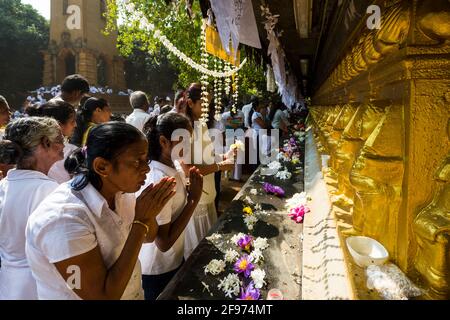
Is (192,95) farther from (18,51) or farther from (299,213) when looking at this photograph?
(18,51)

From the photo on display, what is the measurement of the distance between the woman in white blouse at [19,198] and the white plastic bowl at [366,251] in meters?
1.51

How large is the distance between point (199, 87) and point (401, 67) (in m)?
2.32

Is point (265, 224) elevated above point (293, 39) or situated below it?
below

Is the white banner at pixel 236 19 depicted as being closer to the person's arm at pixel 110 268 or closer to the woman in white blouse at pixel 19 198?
the woman in white blouse at pixel 19 198

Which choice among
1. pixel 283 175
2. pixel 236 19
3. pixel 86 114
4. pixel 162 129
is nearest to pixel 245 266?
pixel 162 129

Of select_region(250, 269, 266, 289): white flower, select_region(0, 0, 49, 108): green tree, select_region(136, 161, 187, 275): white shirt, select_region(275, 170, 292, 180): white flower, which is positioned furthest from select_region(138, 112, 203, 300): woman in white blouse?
select_region(0, 0, 49, 108): green tree

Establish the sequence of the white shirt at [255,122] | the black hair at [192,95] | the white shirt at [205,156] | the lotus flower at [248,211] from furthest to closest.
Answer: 1. the white shirt at [255,122]
2. the black hair at [192,95]
3. the white shirt at [205,156]
4. the lotus flower at [248,211]

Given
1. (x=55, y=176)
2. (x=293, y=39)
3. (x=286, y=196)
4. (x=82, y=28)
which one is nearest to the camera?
(x=55, y=176)

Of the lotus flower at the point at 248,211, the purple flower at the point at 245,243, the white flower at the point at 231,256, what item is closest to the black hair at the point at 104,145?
the white flower at the point at 231,256

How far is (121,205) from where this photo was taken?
1.33 metres

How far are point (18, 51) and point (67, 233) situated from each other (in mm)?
29959

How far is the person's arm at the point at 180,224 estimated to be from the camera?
1.71m
